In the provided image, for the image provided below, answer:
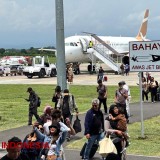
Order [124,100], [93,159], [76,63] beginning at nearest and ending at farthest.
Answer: [93,159] < [124,100] < [76,63]

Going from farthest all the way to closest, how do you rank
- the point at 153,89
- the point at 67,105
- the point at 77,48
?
the point at 77,48 < the point at 153,89 < the point at 67,105

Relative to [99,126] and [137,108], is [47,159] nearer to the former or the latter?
[99,126]

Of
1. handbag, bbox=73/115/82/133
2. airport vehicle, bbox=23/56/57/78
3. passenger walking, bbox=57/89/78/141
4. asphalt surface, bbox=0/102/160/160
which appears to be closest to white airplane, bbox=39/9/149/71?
airport vehicle, bbox=23/56/57/78

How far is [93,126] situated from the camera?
11.4 meters

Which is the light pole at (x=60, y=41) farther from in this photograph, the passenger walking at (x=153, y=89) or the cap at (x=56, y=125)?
the passenger walking at (x=153, y=89)

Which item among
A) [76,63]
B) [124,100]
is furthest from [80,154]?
[76,63]

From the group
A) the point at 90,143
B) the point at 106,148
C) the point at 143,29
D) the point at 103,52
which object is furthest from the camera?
the point at 143,29

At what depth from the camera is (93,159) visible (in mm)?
12188

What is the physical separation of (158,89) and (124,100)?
1013 cm

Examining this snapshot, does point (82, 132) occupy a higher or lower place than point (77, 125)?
lower

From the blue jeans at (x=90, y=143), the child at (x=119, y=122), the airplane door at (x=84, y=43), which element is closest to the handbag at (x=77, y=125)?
the blue jeans at (x=90, y=143)

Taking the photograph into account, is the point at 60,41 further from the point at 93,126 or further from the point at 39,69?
the point at 39,69

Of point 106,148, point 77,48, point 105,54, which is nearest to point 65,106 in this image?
point 106,148

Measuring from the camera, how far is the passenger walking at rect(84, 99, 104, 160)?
1127 centimetres
